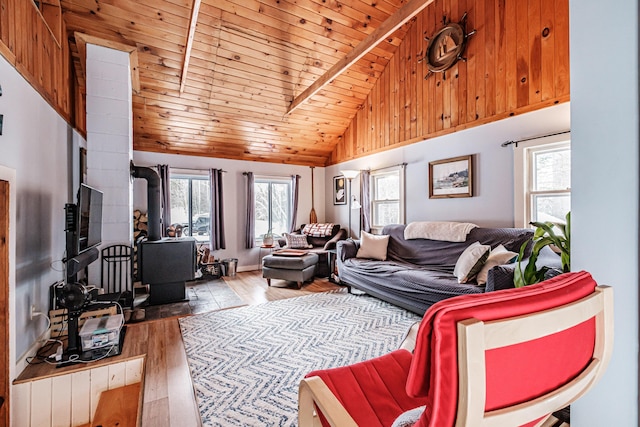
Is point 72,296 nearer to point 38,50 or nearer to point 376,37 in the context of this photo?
point 38,50

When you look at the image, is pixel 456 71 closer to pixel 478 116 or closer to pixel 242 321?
pixel 478 116

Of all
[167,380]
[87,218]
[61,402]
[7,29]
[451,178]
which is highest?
[7,29]

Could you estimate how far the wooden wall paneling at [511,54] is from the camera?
3041 millimetres

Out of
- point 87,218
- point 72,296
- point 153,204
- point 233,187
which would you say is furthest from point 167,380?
point 233,187

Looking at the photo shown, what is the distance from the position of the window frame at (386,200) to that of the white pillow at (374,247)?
2.17ft

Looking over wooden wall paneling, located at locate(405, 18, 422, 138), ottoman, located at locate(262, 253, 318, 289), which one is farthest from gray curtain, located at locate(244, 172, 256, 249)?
wooden wall paneling, located at locate(405, 18, 422, 138)

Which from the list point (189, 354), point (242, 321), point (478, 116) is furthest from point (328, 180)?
point (189, 354)

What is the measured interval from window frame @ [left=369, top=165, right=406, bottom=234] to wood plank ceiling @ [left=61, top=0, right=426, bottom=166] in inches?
55.5

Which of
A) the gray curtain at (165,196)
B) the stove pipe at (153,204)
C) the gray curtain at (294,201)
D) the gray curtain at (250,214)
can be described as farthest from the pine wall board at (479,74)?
the gray curtain at (165,196)

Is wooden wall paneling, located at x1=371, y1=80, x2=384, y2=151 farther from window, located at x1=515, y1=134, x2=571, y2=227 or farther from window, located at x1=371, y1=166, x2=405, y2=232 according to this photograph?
window, located at x1=515, y1=134, x2=571, y2=227

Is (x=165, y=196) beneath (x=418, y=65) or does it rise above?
beneath

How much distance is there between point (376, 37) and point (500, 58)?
1460mm

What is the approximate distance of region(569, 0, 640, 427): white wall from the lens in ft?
3.25

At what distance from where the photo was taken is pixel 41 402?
6.14ft
